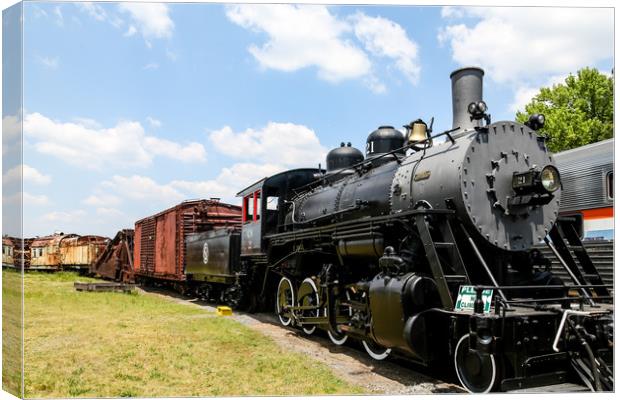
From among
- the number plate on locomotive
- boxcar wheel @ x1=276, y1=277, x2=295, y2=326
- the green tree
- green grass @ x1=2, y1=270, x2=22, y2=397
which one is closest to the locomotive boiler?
the number plate on locomotive

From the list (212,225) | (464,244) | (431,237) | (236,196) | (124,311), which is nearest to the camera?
(431,237)

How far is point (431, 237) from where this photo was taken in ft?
21.1

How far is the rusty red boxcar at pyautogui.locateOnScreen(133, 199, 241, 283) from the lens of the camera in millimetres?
19016

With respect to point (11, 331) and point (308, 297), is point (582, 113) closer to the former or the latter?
point (308, 297)

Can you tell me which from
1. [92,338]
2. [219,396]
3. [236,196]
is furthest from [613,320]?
[236,196]

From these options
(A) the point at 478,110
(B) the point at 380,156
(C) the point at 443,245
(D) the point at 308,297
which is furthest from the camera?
(D) the point at 308,297

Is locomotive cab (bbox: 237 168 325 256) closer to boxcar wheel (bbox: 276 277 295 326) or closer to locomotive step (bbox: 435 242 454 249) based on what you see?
boxcar wheel (bbox: 276 277 295 326)

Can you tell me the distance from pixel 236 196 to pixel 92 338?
5.82 m

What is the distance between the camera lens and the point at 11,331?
540cm

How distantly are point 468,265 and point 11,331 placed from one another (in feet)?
16.7

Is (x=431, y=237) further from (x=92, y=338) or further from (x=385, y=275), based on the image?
(x=92, y=338)

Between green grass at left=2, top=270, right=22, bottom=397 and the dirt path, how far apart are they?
3582mm

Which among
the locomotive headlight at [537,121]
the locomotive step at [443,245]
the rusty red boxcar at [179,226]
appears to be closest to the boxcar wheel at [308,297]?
the locomotive step at [443,245]

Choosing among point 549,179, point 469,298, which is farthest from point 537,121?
point 469,298
